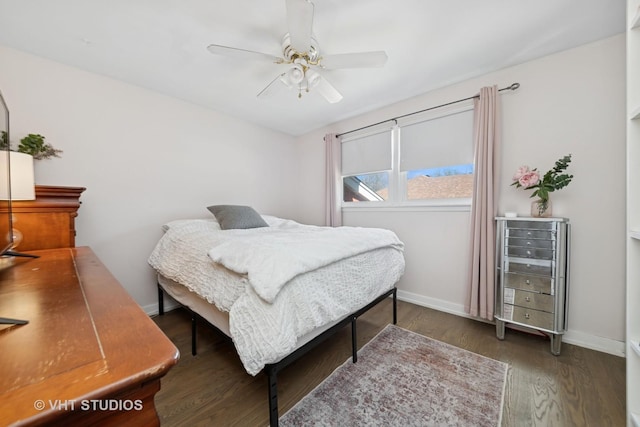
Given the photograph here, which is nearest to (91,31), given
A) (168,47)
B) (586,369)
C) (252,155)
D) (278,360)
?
(168,47)

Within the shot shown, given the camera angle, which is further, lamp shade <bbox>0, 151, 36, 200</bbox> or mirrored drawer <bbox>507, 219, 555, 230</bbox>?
mirrored drawer <bbox>507, 219, 555, 230</bbox>

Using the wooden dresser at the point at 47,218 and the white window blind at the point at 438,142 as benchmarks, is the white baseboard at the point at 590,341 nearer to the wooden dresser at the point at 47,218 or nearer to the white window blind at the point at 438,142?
the white window blind at the point at 438,142

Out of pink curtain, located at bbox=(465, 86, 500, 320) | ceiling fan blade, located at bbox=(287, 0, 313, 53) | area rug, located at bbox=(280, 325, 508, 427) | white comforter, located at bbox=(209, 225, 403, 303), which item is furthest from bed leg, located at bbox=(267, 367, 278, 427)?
pink curtain, located at bbox=(465, 86, 500, 320)

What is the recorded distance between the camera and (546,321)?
71.8 inches

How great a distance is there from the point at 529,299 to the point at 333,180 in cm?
235

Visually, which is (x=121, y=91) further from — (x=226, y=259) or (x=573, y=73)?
(x=573, y=73)

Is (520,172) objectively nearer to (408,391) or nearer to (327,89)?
(327,89)

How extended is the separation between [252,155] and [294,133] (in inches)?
34.3

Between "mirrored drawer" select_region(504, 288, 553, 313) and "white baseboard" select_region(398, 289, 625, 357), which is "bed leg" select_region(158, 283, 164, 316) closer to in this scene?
"white baseboard" select_region(398, 289, 625, 357)

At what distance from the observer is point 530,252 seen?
1.88m

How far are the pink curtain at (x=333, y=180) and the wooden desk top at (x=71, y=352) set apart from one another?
275 cm

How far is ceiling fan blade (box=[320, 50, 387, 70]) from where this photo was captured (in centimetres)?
158

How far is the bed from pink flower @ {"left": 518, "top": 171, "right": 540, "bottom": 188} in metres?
1.11

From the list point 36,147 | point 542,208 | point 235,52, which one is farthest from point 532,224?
point 36,147
